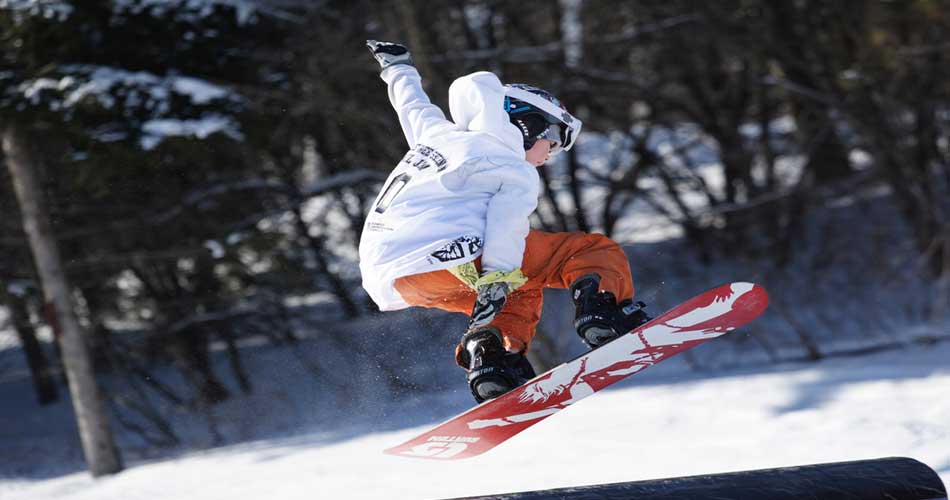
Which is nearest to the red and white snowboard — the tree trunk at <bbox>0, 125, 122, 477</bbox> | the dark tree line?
the dark tree line

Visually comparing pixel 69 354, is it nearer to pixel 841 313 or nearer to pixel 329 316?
pixel 329 316

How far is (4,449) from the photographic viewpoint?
1220 cm

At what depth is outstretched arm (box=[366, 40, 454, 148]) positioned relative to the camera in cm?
391

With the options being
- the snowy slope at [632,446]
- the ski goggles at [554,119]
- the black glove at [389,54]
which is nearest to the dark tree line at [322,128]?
the snowy slope at [632,446]

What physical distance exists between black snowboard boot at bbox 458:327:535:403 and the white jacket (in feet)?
1.11

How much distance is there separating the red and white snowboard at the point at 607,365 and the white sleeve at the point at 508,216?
1.73ft

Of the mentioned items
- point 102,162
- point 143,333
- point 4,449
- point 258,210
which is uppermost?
point 102,162

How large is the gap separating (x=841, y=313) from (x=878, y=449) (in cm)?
749

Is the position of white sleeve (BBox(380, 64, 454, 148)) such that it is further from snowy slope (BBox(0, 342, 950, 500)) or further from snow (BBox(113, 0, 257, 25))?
snow (BBox(113, 0, 257, 25))

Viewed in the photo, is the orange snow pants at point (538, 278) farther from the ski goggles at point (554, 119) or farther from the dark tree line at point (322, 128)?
the dark tree line at point (322, 128)

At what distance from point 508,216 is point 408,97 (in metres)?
0.82

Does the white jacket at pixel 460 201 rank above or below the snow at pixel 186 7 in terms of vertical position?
below

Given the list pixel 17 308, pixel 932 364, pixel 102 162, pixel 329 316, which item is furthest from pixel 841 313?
pixel 17 308

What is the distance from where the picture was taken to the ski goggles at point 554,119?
12.5 feet
